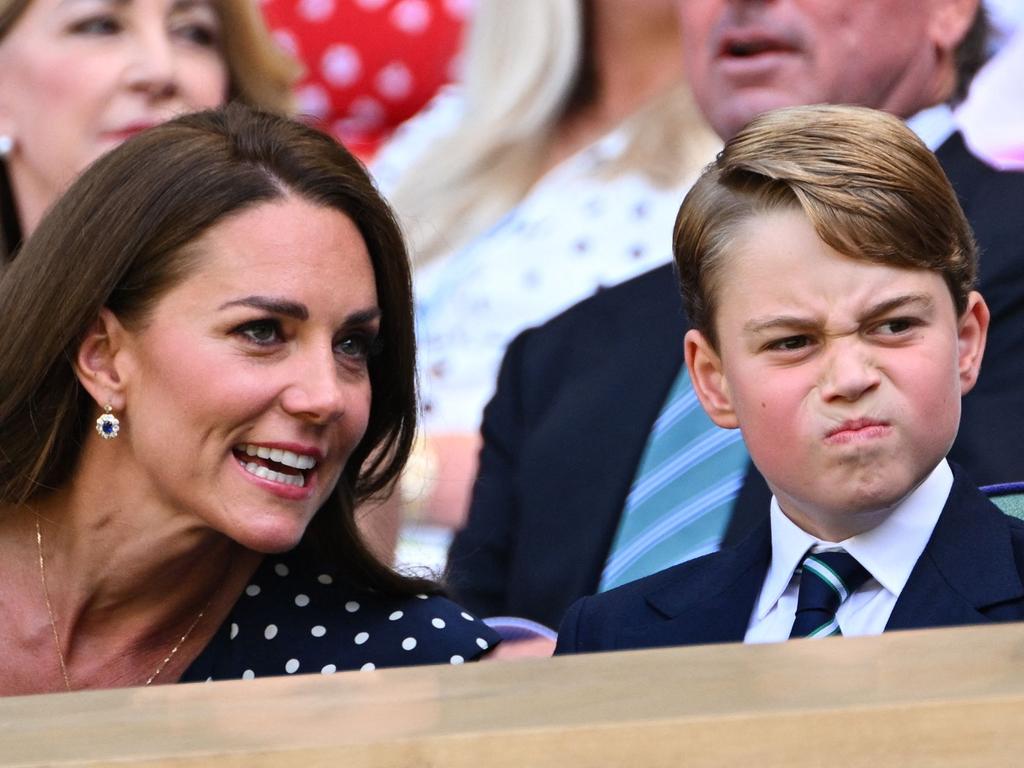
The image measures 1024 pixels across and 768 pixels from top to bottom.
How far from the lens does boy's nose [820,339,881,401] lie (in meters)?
1.21

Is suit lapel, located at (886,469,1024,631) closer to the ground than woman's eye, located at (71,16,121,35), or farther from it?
farther from it

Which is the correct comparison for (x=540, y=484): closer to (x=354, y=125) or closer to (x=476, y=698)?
(x=354, y=125)

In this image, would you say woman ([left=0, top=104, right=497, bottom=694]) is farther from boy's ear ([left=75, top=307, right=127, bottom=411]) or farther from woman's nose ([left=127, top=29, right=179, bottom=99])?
woman's nose ([left=127, top=29, right=179, bottom=99])

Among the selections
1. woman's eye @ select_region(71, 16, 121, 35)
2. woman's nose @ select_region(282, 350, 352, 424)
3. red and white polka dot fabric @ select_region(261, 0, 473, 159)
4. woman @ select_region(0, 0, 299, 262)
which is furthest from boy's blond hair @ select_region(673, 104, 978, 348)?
woman's eye @ select_region(71, 16, 121, 35)

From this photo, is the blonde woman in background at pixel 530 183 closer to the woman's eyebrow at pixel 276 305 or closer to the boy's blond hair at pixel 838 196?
the woman's eyebrow at pixel 276 305

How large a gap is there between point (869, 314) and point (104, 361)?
33.3 inches

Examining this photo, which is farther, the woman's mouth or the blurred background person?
the blurred background person

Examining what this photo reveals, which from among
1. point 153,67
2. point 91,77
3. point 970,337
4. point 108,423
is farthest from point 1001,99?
point 91,77

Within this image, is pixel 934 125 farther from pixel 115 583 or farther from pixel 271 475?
pixel 115 583

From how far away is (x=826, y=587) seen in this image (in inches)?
51.4

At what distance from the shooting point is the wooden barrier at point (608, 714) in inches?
29.5

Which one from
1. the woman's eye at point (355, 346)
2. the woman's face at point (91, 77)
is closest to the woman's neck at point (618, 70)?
the woman's face at point (91, 77)

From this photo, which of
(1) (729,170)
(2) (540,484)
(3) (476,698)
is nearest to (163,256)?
(1) (729,170)

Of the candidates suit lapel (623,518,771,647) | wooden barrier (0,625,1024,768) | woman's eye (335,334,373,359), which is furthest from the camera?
woman's eye (335,334,373,359)
